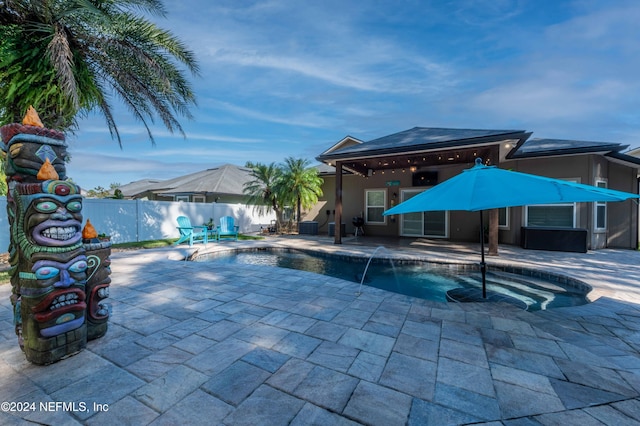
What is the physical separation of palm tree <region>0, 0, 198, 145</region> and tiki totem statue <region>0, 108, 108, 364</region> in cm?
389

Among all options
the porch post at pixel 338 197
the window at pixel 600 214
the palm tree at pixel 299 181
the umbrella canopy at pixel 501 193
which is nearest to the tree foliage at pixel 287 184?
the palm tree at pixel 299 181

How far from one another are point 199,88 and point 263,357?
782 cm

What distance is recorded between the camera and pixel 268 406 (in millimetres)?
1818

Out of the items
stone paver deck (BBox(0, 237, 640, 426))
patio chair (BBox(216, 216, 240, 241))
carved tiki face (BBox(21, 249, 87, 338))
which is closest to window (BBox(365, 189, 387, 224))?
patio chair (BBox(216, 216, 240, 241))

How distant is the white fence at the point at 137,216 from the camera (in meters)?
9.05

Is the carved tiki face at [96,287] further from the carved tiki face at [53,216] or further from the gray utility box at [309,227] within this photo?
the gray utility box at [309,227]

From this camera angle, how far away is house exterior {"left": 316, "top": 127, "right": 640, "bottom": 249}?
7.92m

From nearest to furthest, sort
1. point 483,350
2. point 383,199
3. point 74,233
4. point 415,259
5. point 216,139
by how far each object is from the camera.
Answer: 1. point 74,233
2. point 483,350
3. point 415,259
4. point 383,199
5. point 216,139

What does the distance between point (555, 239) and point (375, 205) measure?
7.07 m

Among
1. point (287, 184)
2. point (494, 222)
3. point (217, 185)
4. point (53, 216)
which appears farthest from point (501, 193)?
point (217, 185)

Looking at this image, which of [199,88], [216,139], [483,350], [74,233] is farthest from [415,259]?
[216,139]

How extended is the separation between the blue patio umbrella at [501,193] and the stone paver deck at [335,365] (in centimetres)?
145

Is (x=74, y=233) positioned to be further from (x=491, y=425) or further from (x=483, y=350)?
(x=483, y=350)

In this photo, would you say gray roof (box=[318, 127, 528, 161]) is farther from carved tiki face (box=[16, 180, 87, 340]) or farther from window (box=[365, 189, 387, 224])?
carved tiki face (box=[16, 180, 87, 340])
